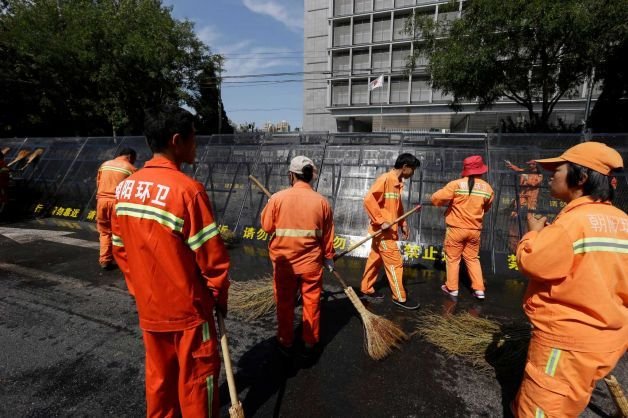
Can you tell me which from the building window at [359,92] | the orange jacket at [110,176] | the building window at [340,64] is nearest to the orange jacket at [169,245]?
the orange jacket at [110,176]

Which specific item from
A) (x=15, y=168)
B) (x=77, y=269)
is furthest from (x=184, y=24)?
(x=77, y=269)

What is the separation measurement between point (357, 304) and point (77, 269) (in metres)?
4.71

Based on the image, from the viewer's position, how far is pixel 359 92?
114 ft

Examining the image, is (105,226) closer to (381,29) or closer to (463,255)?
(463,255)

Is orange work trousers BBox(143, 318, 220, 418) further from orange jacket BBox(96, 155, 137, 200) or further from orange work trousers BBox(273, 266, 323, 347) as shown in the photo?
orange jacket BBox(96, 155, 137, 200)

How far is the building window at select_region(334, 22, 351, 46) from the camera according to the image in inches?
1361

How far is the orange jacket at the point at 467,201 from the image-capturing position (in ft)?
14.0

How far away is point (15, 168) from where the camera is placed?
10445 mm

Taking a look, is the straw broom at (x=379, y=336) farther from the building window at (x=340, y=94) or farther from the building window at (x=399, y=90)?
the building window at (x=340, y=94)

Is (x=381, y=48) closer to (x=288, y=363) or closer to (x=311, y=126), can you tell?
(x=311, y=126)

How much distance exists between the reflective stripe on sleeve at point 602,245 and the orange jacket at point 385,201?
2.49 meters

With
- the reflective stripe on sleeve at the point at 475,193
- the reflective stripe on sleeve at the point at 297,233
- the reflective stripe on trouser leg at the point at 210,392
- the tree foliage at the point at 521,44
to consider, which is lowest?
the reflective stripe on trouser leg at the point at 210,392

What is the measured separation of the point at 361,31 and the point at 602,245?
124ft

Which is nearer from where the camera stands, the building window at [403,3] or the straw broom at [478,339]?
the straw broom at [478,339]
